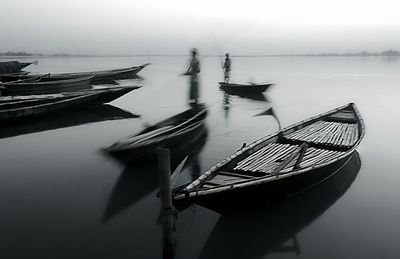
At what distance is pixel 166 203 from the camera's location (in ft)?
20.5

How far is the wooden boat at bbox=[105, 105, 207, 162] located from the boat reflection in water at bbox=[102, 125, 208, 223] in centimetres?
39

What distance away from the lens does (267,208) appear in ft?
28.2

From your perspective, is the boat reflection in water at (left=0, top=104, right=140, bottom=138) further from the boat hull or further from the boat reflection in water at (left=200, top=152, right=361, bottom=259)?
the boat hull

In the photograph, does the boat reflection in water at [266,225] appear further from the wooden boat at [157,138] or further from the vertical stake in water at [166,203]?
the wooden boat at [157,138]

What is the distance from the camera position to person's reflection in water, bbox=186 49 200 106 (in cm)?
1683

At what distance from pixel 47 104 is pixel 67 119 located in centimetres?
140

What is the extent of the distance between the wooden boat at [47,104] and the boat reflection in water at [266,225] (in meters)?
14.3

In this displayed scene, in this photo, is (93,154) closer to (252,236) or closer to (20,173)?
(20,173)

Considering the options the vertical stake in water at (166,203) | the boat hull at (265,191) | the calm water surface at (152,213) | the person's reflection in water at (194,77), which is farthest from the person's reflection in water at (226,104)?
the vertical stake in water at (166,203)

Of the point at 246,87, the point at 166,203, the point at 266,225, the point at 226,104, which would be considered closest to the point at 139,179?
the point at 266,225

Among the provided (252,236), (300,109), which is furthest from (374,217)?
(300,109)

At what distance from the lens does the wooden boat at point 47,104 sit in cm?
1822

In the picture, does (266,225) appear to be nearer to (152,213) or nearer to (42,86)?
(152,213)

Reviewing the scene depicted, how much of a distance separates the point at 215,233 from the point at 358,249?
2.97 metres
